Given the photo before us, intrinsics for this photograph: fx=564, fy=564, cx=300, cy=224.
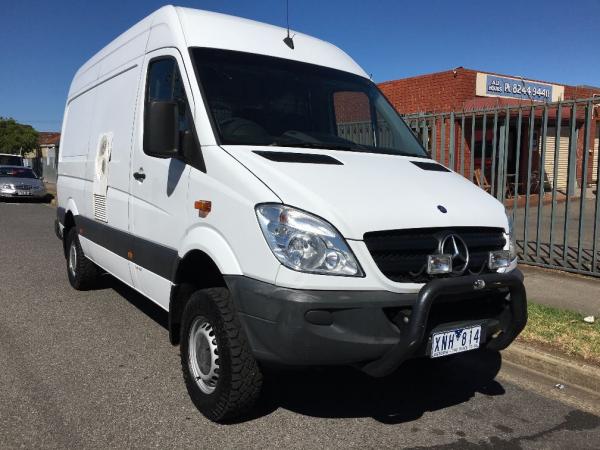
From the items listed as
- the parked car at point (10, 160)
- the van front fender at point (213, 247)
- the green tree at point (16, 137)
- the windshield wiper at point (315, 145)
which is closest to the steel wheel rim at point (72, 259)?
the van front fender at point (213, 247)

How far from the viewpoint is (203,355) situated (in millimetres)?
3463

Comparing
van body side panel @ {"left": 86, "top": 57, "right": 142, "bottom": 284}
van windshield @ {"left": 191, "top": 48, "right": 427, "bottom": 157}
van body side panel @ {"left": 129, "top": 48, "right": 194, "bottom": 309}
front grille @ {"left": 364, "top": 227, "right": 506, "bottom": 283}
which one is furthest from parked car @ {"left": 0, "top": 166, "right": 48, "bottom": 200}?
front grille @ {"left": 364, "top": 227, "right": 506, "bottom": 283}

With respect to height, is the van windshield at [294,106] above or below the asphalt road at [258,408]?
above

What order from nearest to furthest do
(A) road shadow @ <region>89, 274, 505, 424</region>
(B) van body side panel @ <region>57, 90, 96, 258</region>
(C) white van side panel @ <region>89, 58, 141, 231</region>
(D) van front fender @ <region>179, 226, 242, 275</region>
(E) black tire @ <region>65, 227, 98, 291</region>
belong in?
(D) van front fender @ <region>179, 226, 242, 275</region>, (A) road shadow @ <region>89, 274, 505, 424</region>, (C) white van side panel @ <region>89, 58, 141, 231</region>, (B) van body side panel @ <region>57, 90, 96, 258</region>, (E) black tire @ <region>65, 227, 98, 291</region>

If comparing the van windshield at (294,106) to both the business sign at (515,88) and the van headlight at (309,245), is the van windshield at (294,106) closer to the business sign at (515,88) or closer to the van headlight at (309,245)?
the van headlight at (309,245)

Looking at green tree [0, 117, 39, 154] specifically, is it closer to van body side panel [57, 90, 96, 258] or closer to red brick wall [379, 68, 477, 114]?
red brick wall [379, 68, 477, 114]

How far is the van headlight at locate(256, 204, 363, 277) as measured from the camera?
9.22 feet

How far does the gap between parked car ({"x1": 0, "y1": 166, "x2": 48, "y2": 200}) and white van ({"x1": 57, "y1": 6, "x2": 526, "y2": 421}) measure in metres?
16.9

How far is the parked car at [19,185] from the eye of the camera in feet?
64.1

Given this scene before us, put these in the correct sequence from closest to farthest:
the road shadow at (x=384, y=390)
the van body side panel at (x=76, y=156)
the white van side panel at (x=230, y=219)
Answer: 1. the white van side panel at (x=230, y=219)
2. the road shadow at (x=384, y=390)
3. the van body side panel at (x=76, y=156)

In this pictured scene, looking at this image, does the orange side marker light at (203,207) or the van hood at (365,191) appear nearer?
the van hood at (365,191)

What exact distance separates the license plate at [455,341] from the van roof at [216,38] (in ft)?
7.73

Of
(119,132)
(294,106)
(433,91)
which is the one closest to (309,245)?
(294,106)

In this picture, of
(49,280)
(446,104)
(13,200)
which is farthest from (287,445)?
(13,200)
